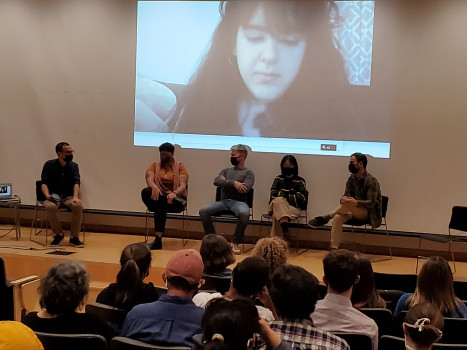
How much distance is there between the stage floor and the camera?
4.82 m

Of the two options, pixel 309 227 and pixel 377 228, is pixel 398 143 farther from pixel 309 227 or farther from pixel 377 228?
pixel 309 227

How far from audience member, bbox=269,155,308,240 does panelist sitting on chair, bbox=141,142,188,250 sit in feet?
3.52

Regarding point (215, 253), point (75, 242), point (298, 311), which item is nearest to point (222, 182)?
point (75, 242)

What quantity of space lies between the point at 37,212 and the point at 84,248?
4.30 ft

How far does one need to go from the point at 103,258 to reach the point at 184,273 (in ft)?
11.6

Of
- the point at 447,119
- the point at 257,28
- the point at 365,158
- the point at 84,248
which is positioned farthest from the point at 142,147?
the point at 447,119

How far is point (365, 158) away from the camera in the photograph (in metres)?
5.86

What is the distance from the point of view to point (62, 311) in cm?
197

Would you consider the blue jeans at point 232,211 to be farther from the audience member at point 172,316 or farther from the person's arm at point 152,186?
the audience member at point 172,316

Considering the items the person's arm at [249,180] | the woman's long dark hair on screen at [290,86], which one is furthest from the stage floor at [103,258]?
the woman's long dark hair on screen at [290,86]

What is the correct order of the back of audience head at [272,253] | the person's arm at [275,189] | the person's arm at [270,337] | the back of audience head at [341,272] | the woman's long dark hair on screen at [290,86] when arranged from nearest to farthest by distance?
the person's arm at [270,337], the back of audience head at [341,272], the back of audience head at [272,253], the person's arm at [275,189], the woman's long dark hair on screen at [290,86]

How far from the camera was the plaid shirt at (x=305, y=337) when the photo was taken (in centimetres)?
171

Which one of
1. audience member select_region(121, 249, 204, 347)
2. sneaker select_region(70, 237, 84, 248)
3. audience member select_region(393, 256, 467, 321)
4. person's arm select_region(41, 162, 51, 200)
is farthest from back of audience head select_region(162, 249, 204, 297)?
person's arm select_region(41, 162, 51, 200)

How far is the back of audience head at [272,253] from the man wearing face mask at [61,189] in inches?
148
